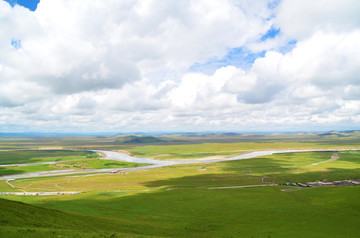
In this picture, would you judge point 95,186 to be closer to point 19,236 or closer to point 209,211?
point 209,211

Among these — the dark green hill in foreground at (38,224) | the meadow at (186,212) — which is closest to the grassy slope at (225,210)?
the meadow at (186,212)

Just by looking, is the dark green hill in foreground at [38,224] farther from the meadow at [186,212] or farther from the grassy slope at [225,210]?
the grassy slope at [225,210]

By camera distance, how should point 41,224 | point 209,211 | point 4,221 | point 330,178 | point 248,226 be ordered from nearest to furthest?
point 4,221 < point 41,224 < point 248,226 < point 209,211 < point 330,178

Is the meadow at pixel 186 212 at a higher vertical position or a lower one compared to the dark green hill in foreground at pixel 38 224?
lower

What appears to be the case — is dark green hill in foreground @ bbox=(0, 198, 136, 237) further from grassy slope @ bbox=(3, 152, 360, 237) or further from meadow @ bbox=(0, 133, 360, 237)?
grassy slope @ bbox=(3, 152, 360, 237)

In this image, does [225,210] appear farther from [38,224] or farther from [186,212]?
[38,224]

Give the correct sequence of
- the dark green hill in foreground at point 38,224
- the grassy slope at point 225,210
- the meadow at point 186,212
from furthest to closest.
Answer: the grassy slope at point 225,210 < the meadow at point 186,212 < the dark green hill in foreground at point 38,224

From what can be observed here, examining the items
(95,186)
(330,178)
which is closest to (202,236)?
(95,186)

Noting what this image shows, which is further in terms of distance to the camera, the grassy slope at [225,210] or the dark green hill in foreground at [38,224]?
the grassy slope at [225,210]

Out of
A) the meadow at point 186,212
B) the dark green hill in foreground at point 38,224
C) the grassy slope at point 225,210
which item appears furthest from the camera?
the grassy slope at point 225,210
